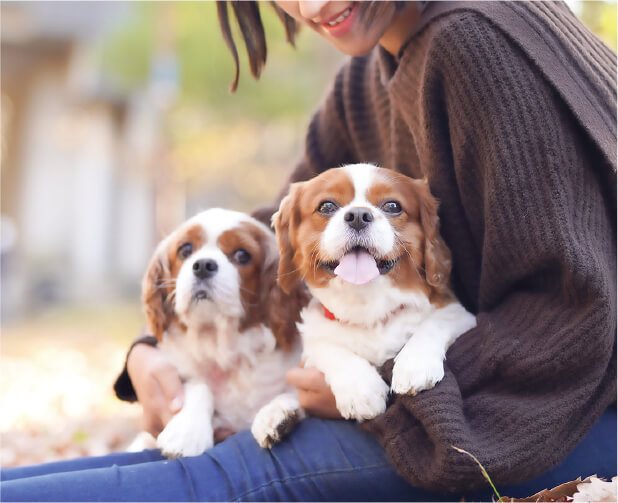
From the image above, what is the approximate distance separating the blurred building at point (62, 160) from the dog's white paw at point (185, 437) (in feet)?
28.5

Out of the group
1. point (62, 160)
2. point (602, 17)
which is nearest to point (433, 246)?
point (602, 17)

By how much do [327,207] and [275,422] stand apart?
0.74m

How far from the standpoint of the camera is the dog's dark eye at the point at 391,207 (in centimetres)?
221

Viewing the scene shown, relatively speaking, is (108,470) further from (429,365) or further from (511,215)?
(511,215)

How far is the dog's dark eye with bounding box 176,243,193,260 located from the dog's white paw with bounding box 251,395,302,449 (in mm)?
722

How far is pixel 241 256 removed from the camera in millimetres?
2635

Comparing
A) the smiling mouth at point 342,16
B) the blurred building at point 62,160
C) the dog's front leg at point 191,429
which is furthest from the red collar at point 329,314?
the blurred building at point 62,160

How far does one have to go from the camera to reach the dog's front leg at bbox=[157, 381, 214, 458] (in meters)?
2.30

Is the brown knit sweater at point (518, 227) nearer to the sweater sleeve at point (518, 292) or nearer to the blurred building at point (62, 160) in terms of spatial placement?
the sweater sleeve at point (518, 292)

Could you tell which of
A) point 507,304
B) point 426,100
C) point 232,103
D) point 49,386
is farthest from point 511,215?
point 232,103

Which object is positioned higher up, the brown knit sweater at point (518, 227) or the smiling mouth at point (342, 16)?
the smiling mouth at point (342, 16)

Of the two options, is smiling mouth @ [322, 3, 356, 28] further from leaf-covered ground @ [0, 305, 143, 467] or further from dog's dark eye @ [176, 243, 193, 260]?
leaf-covered ground @ [0, 305, 143, 467]

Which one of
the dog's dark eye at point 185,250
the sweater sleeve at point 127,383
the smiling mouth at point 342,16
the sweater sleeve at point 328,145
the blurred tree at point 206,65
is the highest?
the smiling mouth at point 342,16

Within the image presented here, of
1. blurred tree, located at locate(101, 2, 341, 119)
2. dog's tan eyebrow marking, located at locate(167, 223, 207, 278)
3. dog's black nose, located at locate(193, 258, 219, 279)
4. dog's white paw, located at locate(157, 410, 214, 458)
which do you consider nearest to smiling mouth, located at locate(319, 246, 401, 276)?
dog's black nose, located at locate(193, 258, 219, 279)
